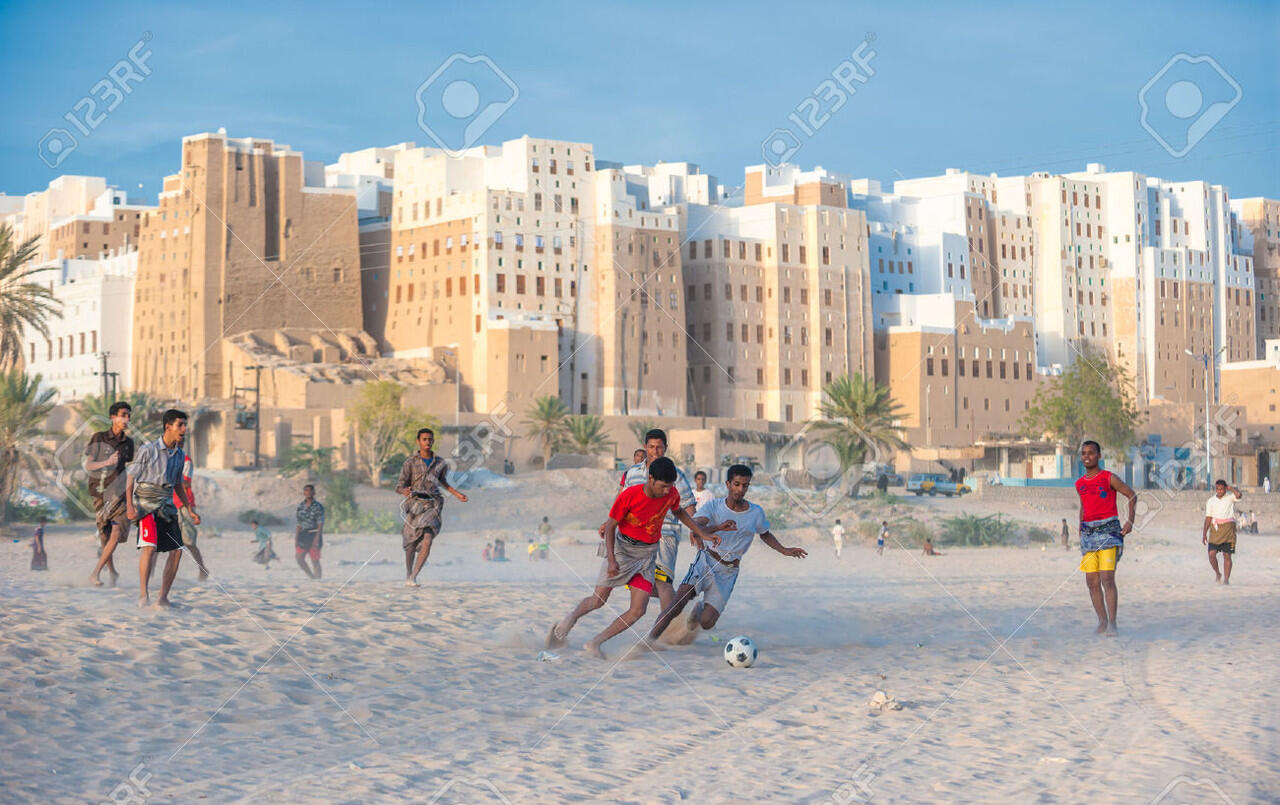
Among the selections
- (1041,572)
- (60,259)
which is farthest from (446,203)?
(1041,572)

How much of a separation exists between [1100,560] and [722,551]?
3.84 meters

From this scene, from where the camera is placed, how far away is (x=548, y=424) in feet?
221

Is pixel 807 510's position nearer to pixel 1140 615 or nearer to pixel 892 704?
pixel 1140 615

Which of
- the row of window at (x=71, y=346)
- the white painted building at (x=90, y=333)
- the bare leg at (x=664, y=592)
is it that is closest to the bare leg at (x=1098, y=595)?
the bare leg at (x=664, y=592)

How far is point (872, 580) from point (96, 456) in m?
12.8

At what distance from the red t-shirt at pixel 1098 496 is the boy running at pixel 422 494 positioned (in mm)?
5479

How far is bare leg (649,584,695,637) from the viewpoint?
39.2 feet

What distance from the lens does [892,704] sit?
10.6m

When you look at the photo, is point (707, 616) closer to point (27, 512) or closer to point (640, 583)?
point (640, 583)

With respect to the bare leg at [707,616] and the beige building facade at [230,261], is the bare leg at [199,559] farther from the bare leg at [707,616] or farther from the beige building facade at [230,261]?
the beige building facade at [230,261]

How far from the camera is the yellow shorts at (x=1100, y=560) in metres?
14.0

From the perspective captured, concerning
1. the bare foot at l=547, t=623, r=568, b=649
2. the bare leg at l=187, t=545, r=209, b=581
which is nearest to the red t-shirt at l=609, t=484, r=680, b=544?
the bare foot at l=547, t=623, r=568, b=649

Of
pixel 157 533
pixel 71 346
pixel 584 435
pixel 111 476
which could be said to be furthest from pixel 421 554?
pixel 71 346

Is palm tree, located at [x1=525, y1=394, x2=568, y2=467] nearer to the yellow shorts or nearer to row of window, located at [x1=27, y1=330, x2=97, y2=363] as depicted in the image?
row of window, located at [x1=27, y1=330, x2=97, y2=363]
